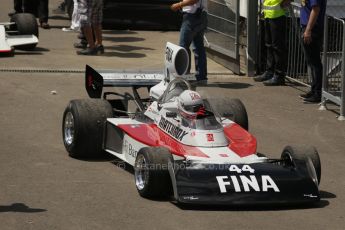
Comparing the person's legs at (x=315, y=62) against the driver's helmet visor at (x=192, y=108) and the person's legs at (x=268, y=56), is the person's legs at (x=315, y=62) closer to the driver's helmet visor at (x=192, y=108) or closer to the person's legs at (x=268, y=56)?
the person's legs at (x=268, y=56)

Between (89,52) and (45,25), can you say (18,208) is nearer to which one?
(89,52)

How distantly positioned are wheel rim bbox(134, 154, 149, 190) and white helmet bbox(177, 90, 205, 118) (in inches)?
30.9

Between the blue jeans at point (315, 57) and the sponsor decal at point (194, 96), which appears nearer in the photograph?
the sponsor decal at point (194, 96)

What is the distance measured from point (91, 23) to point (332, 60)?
4792 mm

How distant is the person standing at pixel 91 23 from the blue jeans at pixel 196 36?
2.35 meters

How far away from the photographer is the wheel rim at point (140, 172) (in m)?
9.80

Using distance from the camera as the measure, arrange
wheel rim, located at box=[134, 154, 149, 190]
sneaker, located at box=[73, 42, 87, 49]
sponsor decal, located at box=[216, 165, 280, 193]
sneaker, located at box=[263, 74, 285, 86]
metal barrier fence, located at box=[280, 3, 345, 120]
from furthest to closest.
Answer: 1. sneaker, located at box=[73, 42, 87, 49]
2. sneaker, located at box=[263, 74, 285, 86]
3. metal barrier fence, located at box=[280, 3, 345, 120]
4. wheel rim, located at box=[134, 154, 149, 190]
5. sponsor decal, located at box=[216, 165, 280, 193]

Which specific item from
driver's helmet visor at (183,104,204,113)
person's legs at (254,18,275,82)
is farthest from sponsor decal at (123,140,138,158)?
person's legs at (254,18,275,82)

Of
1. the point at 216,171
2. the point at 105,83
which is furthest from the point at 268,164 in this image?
the point at 105,83

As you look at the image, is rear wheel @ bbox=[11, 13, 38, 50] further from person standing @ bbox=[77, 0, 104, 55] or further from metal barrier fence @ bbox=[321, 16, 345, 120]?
metal barrier fence @ bbox=[321, 16, 345, 120]

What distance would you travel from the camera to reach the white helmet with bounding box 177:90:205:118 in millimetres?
10391

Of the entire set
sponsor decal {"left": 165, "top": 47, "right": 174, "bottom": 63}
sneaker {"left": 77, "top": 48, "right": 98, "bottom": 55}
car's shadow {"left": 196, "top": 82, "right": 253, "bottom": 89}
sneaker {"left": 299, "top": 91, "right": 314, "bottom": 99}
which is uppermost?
sponsor decal {"left": 165, "top": 47, "right": 174, "bottom": 63}

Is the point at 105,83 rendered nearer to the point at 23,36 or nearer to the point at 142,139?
the point at 142,139

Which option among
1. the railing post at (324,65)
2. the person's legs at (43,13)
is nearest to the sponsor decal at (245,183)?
the railing post at (324,65)
